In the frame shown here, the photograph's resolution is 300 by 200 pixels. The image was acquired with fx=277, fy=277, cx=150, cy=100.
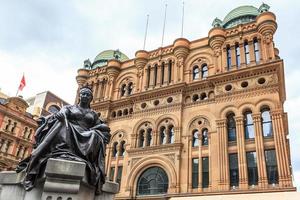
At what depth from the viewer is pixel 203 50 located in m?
28.9

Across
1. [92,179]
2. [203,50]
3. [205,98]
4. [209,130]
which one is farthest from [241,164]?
[92,179]

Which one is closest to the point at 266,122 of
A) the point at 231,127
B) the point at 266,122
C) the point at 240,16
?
the point at 266,122

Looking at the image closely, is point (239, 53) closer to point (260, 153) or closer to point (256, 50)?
point (256, 50)

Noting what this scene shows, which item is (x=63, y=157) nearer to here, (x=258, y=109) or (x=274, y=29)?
(x=258, y=109)

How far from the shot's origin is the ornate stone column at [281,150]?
19.4 meters

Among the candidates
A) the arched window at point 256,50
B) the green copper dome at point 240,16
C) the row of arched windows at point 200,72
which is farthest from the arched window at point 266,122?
the green copper dome at point 240,16

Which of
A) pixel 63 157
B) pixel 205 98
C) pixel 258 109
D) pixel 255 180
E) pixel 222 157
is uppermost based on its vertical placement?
pixel 205 98

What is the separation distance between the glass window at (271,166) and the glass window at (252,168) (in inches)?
35.7

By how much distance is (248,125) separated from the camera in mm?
23078

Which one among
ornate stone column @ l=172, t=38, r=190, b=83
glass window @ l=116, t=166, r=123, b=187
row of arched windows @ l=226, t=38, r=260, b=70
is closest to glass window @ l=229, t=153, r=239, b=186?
row of arched windows @ l=226, t=38, r=260, b=70

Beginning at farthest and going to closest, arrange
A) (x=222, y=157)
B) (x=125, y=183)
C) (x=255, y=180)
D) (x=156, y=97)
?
(x=156, y=97), (x=125, y=183), (x=222, y=157), (x=255, y=180)

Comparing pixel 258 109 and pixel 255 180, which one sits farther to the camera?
pixel 258 109

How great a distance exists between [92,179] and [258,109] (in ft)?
66.7

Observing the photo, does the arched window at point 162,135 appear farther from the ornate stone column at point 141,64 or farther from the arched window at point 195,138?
the ornate stone column at point 141,64
